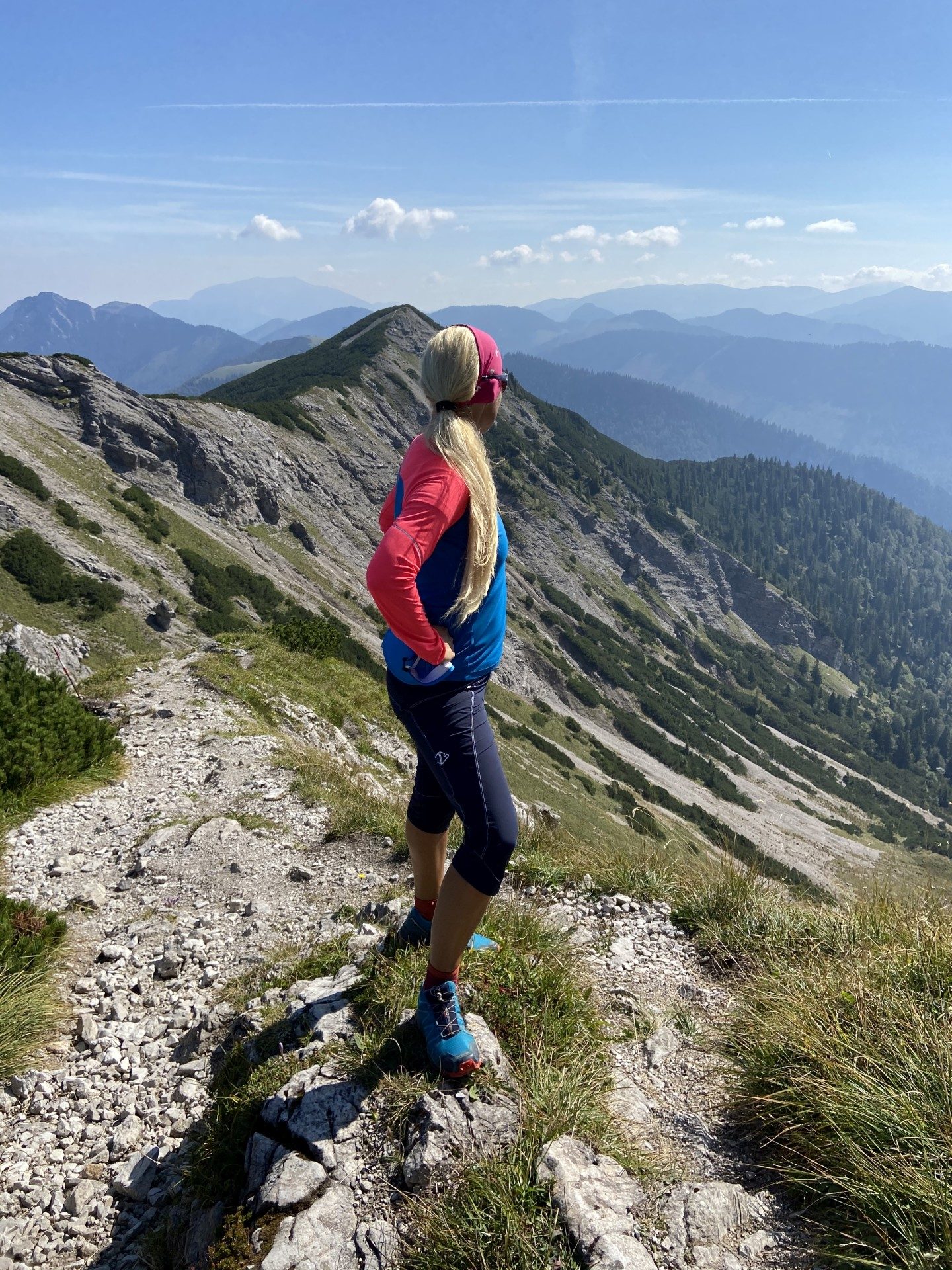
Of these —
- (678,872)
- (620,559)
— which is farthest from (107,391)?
(620,559)

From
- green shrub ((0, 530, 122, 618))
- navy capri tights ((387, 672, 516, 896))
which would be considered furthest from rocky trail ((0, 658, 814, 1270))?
green shrub ((0, 530, 122, 618))

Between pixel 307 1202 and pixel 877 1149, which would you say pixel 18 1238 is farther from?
pixel 877 1149

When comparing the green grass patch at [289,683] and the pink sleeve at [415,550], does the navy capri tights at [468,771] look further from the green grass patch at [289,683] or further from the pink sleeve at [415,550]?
the green grass patch at [289,683]

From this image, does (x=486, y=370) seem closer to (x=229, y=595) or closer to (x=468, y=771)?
(x=468, y=771)

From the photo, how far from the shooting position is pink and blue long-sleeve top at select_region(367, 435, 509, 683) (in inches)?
124

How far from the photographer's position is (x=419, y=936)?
448cm

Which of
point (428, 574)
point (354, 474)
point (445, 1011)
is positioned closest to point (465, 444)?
point (428, 574)

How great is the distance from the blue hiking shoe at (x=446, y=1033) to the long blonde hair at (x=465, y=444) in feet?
6.53

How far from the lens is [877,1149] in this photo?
115 inches

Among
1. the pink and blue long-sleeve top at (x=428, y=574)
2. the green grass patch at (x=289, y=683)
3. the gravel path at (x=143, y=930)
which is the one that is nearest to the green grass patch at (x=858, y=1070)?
the pink and blue long-sleeve top at (x=428, y=574)

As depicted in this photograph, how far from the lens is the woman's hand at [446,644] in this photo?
3.25 m

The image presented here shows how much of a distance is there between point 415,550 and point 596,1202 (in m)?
2.89

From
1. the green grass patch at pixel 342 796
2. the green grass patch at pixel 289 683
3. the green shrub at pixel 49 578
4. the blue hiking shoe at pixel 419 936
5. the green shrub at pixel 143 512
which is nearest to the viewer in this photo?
the blue hiking shoe at pixel 419 936

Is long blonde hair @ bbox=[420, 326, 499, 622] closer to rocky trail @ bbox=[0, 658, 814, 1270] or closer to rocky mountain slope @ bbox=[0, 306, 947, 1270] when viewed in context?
rocky mountain slope @ bbox=[0, 306, 947, 1270]
